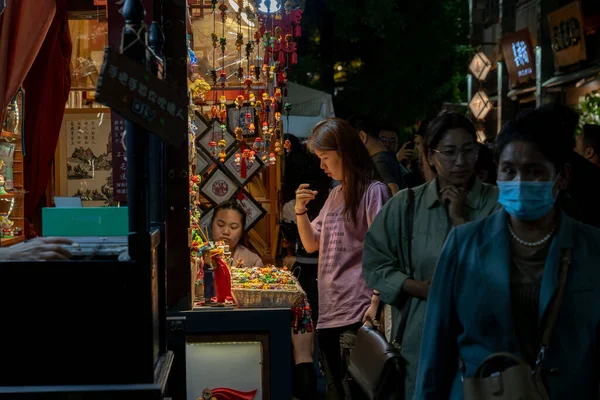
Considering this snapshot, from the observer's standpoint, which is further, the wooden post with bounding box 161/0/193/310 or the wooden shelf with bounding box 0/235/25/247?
the wooden shelf with bounding box 0/235/25/247

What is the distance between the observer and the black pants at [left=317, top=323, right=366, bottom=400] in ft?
19.4

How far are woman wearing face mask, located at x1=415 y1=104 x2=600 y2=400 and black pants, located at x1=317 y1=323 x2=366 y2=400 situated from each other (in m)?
2.66

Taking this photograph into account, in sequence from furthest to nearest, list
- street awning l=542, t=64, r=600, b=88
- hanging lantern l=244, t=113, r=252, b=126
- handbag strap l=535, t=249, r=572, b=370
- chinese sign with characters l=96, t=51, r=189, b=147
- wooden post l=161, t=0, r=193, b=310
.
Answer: street awning l=542, t=64, r=600, b=88, hanging lantern l=244, t=113, r=252, b=126, wooden post l=161, t=0, r=193, b=310, chinese sign with characters l=96, t=51, r=189, b=147, handbag strap l=535, t=249, r=572, b=370

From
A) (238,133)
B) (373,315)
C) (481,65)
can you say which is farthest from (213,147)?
(481,65)

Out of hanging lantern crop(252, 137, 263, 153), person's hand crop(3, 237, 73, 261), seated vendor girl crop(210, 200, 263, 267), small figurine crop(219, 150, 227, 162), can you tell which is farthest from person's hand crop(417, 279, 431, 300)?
hanging lantern crop(252, 137, 263, 153)

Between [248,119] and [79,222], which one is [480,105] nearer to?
[248,119]

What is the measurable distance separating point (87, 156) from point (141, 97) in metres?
5.87

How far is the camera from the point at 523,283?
3062 mm

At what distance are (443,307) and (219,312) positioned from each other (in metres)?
3.18

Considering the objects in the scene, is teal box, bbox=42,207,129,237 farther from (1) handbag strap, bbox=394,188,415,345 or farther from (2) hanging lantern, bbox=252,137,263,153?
(2) hanging lantern, bbox=252,137,263,153

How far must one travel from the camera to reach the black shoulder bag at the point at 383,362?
436cm

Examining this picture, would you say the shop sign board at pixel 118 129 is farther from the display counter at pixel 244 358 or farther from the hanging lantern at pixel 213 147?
the hanging lantern at pixel 213 147

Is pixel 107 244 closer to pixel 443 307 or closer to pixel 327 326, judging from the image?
pixel 443 307

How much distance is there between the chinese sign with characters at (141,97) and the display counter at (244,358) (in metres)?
2.96
